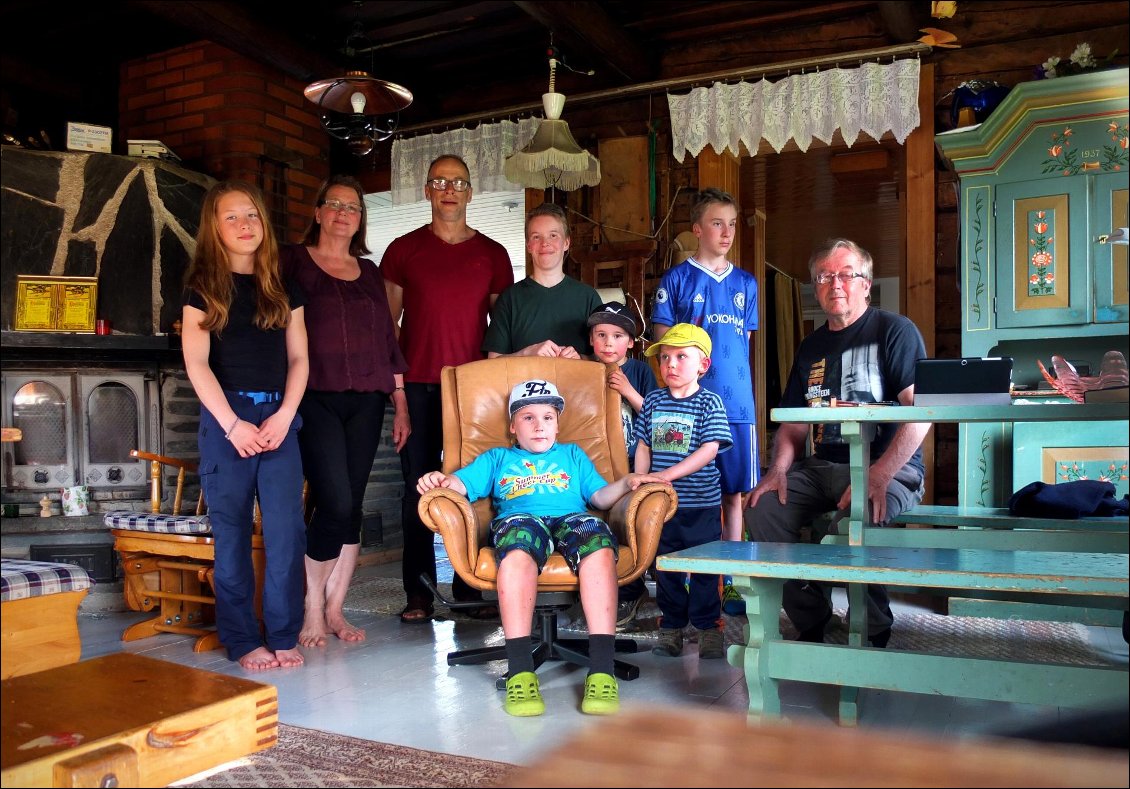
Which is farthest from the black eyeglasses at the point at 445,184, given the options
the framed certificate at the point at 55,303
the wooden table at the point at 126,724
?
the wooden table at the point at 126,724

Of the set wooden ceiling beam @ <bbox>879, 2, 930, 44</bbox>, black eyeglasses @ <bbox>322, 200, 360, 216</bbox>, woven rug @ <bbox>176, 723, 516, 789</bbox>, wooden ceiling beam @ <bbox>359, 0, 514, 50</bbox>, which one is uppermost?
wooden ceiling beam @ <bbox>359, 0, 514, 50</bbox>

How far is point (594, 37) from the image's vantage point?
4.48 metres

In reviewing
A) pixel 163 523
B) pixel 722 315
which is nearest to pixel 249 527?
pixel 163 523

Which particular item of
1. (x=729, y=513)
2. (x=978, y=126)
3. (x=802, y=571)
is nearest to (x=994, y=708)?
(x=802, y=571)

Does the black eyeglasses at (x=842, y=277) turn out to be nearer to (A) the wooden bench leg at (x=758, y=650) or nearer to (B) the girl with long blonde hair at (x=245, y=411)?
(A) the wooden bench leg at (x=758, y=650)

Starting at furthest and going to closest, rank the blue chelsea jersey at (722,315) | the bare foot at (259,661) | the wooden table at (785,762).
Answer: the blue chelsea jersey at (722,315) → the bare foot at (259,661) → the wooden table at (785,762)

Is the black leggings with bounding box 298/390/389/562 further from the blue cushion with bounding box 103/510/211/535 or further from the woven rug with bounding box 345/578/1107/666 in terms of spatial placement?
the woven rug with bounding box 345/578/1107/666

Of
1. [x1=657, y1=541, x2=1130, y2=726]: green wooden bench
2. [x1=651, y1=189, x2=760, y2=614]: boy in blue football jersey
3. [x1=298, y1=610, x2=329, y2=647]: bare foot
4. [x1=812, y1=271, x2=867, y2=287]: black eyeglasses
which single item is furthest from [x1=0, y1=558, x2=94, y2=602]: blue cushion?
[x1=812, y1=271, x2=867, y2=287]: black eyeglasses

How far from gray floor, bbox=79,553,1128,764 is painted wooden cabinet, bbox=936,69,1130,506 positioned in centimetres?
70

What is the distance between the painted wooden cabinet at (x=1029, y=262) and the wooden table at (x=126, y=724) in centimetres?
287

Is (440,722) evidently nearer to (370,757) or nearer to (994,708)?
(370,757)

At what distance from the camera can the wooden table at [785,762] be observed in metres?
0.65

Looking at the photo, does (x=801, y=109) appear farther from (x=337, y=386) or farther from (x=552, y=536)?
(x=552, y=536)

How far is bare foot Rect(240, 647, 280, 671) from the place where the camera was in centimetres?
288
